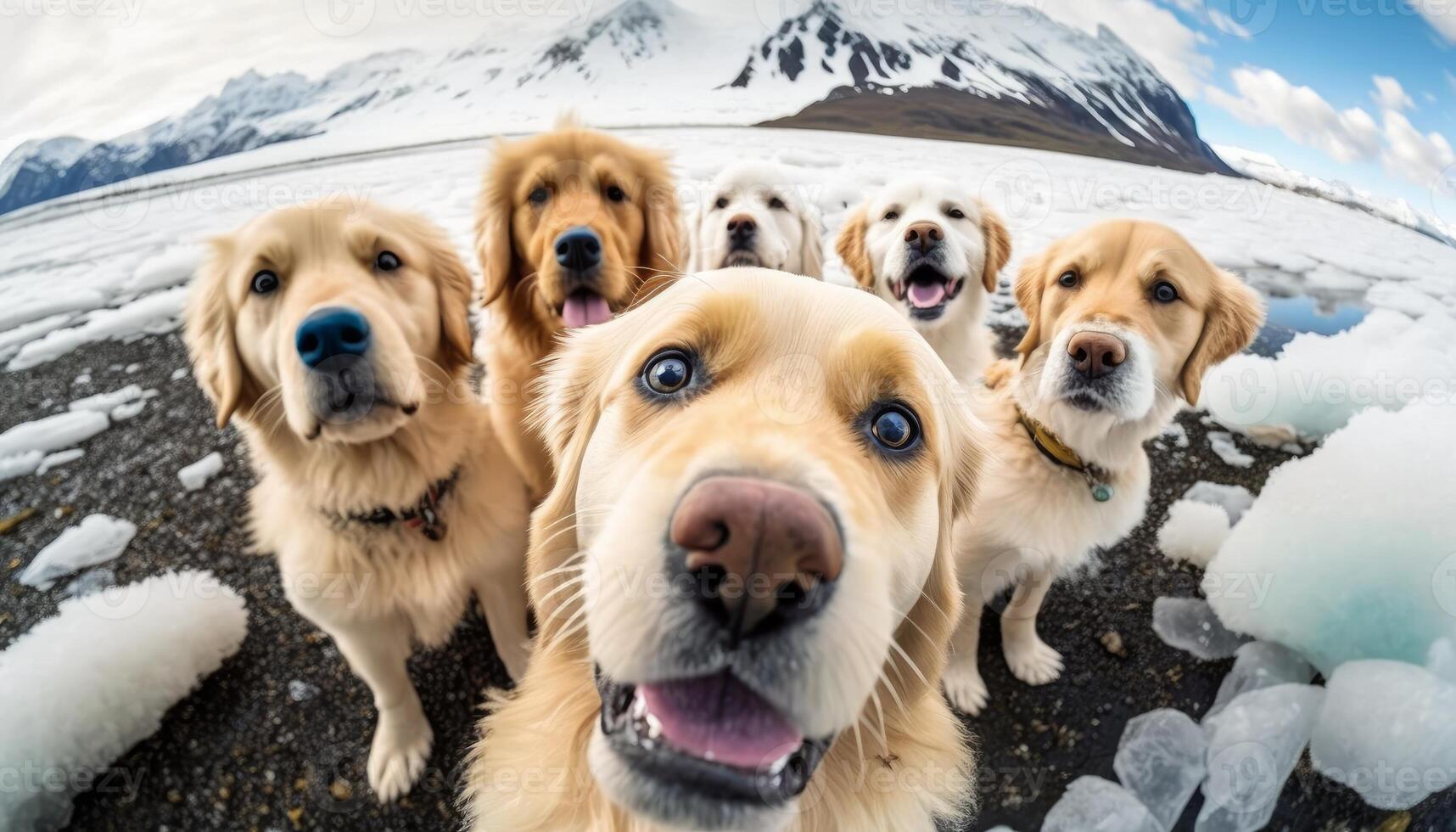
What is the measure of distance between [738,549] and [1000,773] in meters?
2.29

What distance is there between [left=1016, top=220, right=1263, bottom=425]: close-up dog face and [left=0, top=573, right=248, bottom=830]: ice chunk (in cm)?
375

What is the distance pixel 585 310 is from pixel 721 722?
2.15m

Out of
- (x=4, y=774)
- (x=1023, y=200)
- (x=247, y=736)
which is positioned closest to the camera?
(x=4, y=774)

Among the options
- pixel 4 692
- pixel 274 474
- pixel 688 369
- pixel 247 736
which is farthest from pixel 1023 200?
pixel 4 692

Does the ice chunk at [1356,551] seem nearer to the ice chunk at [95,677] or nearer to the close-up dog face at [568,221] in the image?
the close-up dog face at [568,221]

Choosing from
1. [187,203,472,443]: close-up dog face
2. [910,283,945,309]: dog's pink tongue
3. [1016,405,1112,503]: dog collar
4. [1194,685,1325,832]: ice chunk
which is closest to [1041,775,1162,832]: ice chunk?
[1194,685,1325,832]: ice chunk

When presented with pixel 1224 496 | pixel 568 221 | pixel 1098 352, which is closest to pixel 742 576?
pixel 1098 352

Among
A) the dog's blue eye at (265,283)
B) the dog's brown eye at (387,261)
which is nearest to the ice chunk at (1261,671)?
the dog's brown eye at (387,261)

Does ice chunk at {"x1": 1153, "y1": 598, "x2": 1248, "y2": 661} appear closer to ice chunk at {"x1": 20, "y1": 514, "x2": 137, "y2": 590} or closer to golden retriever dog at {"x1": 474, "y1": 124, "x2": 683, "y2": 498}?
golden retriever dog at {"x1": 474, "y1": 124, "x2": 683, "y2": 498}

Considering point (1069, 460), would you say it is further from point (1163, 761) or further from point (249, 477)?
point (249, 477)

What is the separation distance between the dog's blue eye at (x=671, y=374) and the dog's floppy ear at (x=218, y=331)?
179 cm

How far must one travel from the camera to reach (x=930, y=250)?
312cm

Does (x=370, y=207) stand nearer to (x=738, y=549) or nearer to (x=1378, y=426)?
(x=738, y=549)

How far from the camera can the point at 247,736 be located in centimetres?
256
